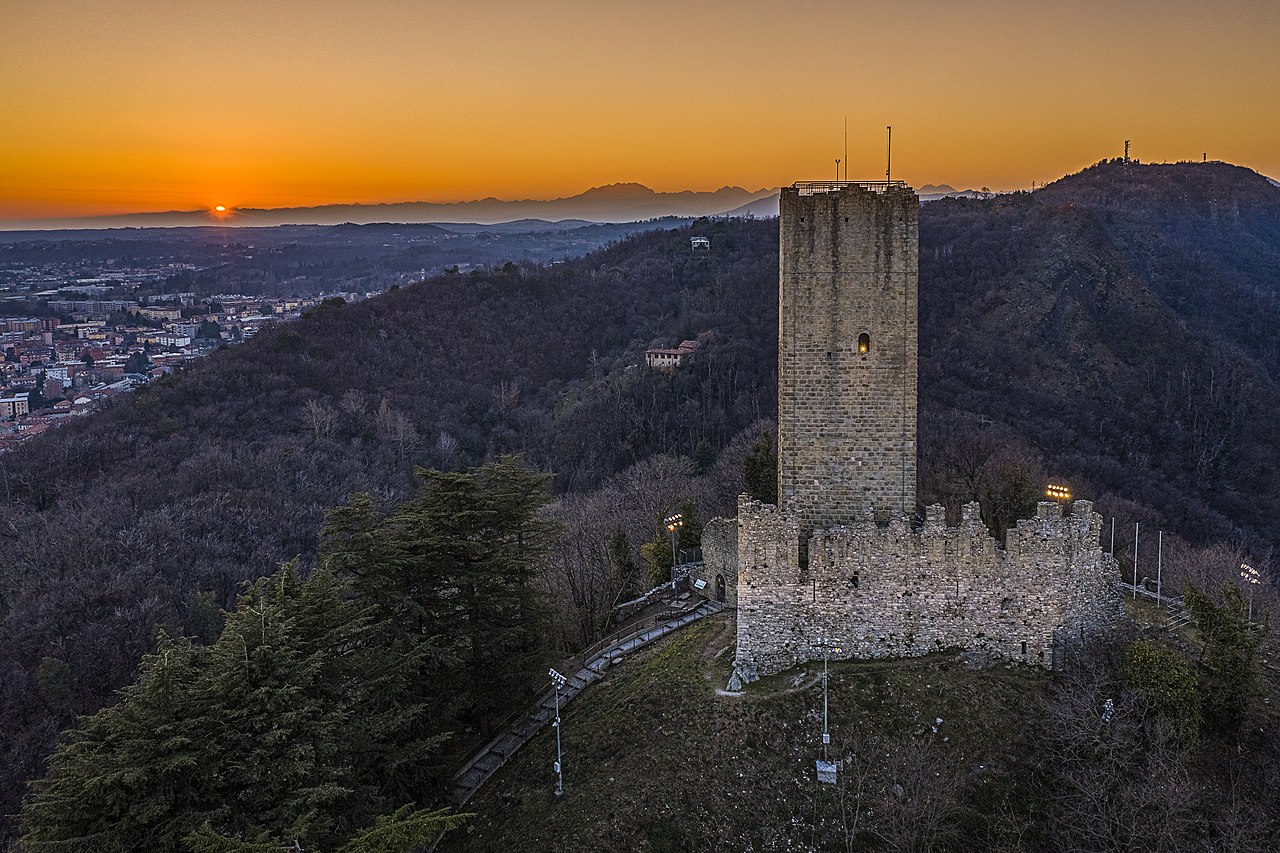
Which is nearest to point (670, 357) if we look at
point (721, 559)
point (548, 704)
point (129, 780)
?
point (721, 559)

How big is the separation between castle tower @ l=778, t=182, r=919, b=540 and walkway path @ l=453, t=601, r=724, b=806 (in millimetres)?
7140

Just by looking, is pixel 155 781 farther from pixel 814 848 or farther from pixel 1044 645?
pixel 1044 645

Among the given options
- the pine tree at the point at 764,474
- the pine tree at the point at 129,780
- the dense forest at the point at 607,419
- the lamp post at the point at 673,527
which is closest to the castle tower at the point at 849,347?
the dense forest at the point at 607,419

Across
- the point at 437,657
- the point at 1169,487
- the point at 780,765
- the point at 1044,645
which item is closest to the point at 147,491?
the point at 437,657

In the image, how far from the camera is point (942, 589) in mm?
18781

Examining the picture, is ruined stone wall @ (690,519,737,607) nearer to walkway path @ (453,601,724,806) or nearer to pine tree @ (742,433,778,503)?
walkway path @ (453,601,724,806)

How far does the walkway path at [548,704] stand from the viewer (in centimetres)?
2081

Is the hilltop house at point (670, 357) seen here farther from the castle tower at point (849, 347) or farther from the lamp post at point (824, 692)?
the lamp post at point (824, 692)

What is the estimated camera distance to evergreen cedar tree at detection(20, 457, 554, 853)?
1352 centimetres

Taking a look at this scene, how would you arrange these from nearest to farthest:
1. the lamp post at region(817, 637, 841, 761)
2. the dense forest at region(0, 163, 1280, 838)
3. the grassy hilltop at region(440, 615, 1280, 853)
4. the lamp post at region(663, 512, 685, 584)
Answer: the grassy hilltop at region(440, 615, 1280, 853) → the lamp post at region(817, 637, 841, 761) → the lamp post at region(663, 512, 685, 584) → the dense forest at region(0, 163, 1280, 838)

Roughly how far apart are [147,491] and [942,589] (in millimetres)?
51116

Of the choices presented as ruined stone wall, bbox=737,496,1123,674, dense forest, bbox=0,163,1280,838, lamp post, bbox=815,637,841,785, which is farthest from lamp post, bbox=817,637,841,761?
dense forest, bbox=0,163,1280,838

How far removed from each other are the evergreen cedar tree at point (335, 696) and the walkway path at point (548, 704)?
2.32 ft

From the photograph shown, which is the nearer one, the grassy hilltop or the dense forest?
the grassy hilltop
